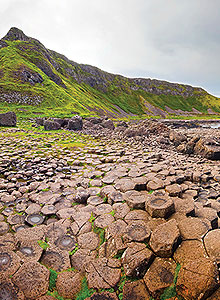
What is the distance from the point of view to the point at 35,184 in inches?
272

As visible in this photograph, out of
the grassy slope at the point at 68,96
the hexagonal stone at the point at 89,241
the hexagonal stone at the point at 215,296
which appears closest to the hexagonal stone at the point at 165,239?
the hexagonal stone at the point at 215,296

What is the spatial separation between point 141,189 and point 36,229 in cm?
352

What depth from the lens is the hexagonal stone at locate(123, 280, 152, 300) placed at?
2.73m

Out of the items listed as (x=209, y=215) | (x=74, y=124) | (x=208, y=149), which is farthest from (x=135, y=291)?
(x=74, y=124)

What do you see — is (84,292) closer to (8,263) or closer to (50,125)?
(8,263)

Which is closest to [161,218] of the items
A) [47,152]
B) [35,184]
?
[35,184]

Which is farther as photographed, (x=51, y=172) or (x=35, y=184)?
(x=51, y=172)

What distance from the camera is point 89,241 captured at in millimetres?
4043

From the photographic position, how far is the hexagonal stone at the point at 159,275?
8.89ft

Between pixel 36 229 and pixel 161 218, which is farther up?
pixel 161 218

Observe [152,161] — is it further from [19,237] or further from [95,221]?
[19,237]

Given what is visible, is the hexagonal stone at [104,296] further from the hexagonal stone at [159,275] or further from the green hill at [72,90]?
the green hill at [72,90]

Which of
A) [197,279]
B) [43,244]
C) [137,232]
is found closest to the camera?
[197,279]

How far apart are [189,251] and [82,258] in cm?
214
